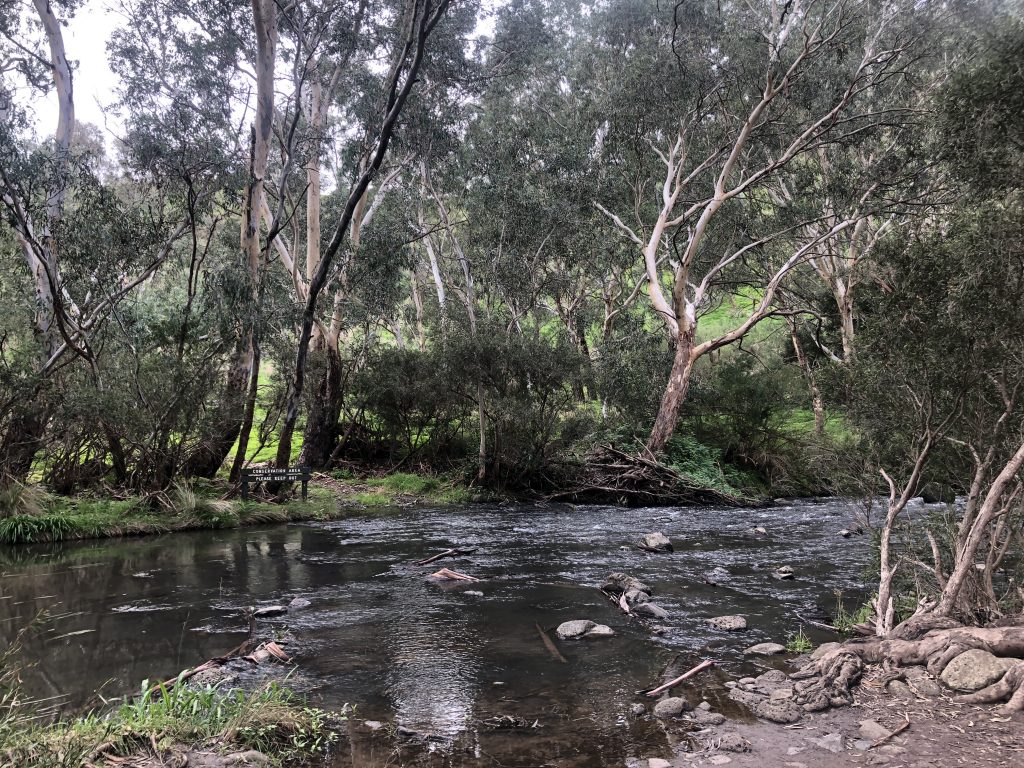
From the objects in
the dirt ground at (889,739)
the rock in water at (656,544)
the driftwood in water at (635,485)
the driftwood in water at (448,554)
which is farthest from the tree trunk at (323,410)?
the dirt ground at (889,739)

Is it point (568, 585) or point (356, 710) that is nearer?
point (356, 710)

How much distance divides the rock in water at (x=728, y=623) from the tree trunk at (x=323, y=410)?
631 inches

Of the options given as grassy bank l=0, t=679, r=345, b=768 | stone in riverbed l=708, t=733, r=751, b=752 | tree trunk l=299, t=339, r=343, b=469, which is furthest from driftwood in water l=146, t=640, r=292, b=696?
tree trunk l=299, t=339, r=343, b=469

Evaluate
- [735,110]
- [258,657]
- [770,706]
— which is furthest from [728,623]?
[735,110]

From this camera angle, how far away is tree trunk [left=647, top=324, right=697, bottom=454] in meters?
19.5

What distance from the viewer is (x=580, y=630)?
6961 millimetres

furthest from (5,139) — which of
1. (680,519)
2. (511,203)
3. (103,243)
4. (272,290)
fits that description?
(680,519)

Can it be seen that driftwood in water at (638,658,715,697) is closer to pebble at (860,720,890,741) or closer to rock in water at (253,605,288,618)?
pebble at (860,720,890,741)

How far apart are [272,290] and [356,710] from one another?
13.8m

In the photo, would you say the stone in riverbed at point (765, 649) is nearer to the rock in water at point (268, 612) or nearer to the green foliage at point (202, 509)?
the rock in water at point (268, 612)

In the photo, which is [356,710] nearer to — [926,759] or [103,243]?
[926,759]

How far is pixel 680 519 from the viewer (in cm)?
1532

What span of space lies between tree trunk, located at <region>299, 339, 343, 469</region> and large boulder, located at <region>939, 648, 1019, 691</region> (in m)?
18.5

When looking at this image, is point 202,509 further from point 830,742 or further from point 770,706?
point 830,742
